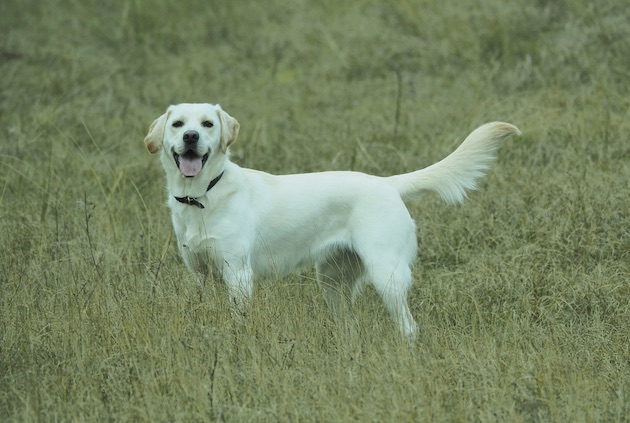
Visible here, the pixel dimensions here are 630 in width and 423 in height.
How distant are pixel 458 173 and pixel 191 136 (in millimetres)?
1407

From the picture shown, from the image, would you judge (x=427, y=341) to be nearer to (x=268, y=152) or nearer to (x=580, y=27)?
(x=268, y=152)

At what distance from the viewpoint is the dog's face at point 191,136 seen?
4.70m

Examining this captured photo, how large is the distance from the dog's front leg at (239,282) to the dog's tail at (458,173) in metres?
0.92

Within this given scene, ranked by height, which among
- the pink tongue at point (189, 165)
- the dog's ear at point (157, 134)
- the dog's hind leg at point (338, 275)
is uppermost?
the dog's ear at point (157, 134)

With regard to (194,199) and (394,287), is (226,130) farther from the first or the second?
(394,287)

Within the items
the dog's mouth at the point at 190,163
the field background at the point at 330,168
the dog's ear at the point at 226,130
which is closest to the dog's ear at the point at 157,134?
the dog's mouth at the point at 190,163

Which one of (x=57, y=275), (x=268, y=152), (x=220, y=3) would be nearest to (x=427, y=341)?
(x=57, y=275)

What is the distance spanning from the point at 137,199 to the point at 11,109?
3.21 m

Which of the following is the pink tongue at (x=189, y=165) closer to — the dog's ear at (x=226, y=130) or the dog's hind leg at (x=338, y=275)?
the dog's ear at (x=226, y=130)

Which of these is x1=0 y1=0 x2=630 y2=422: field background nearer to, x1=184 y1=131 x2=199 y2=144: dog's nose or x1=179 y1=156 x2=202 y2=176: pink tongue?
x1=179 y1=156 x2=202 y2=176: pink tongue

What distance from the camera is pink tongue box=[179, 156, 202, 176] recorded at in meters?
4.72

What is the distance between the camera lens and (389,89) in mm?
9055

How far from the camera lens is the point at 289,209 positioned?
490 cm

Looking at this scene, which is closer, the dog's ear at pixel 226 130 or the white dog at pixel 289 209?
the white dog at pixel 289 209
